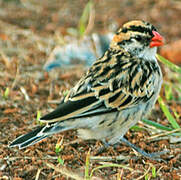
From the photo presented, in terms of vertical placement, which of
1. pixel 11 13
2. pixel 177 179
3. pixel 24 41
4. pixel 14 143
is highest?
pixel 11 13

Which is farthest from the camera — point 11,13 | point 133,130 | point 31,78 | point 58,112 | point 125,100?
point 11,13

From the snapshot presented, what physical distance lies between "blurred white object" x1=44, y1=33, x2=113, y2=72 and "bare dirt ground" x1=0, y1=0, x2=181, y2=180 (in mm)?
203

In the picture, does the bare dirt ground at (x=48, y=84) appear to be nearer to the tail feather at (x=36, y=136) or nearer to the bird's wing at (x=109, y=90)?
the tail feather at (x=36, y=136)

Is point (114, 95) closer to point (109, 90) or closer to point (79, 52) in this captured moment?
point (109, 90)

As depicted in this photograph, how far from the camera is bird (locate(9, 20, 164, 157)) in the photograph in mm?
4348

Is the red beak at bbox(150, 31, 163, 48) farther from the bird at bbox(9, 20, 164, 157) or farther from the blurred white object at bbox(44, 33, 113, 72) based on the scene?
the blurred white object at bbox(44, 33, 113, 72)

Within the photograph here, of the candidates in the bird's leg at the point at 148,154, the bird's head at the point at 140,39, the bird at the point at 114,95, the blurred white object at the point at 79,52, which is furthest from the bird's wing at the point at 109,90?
the blurred white object at the point at 79,52

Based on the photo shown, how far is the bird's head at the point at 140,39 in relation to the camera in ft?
16.4

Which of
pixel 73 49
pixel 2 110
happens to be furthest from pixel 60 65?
pixel 2 110

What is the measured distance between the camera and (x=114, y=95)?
4.61 metres

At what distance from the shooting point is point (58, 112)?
4.24 metres

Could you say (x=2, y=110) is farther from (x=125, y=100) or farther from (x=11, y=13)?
(x=11, y=13)

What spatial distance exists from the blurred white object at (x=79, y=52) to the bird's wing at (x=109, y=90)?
87.3 inches

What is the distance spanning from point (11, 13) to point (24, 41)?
4.71 ft
